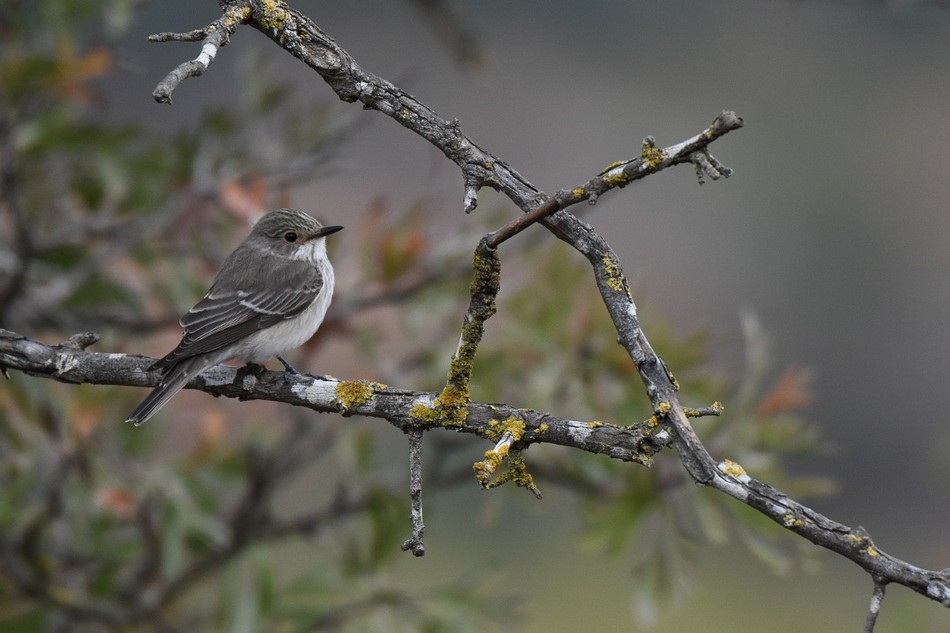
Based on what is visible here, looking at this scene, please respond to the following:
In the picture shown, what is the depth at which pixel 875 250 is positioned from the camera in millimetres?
14250

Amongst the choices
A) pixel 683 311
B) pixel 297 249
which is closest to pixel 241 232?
pixel 297 249

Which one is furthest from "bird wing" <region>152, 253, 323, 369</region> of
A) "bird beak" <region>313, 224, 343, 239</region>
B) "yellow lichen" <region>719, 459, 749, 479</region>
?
"yellow lichen" <region>719, 459, 749, 479</region>

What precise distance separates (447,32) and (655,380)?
3.74 metres

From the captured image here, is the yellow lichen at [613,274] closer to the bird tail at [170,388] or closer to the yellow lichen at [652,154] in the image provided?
the yellow lichen at [652,154]

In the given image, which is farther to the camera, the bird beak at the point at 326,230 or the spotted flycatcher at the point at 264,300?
the bird beak at the point at 326,230

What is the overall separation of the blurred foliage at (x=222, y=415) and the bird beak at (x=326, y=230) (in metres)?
0.19

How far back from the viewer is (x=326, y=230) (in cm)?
469

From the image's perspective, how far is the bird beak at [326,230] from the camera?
457 cm

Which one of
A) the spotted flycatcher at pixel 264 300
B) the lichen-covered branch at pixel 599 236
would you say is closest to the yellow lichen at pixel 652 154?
the lichen-covered branch at pixel 599 236

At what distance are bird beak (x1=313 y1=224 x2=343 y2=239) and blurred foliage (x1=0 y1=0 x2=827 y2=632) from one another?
0.63 ft

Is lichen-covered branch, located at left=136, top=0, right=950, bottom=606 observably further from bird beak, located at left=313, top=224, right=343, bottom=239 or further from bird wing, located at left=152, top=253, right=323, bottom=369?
bird beak, located at left=313, top=224, right=343, bottom=239

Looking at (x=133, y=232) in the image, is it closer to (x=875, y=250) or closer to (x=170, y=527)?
(x=170, y=527)

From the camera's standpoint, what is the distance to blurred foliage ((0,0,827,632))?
14.6 ft

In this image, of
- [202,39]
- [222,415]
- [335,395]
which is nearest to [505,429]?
[335,395]
